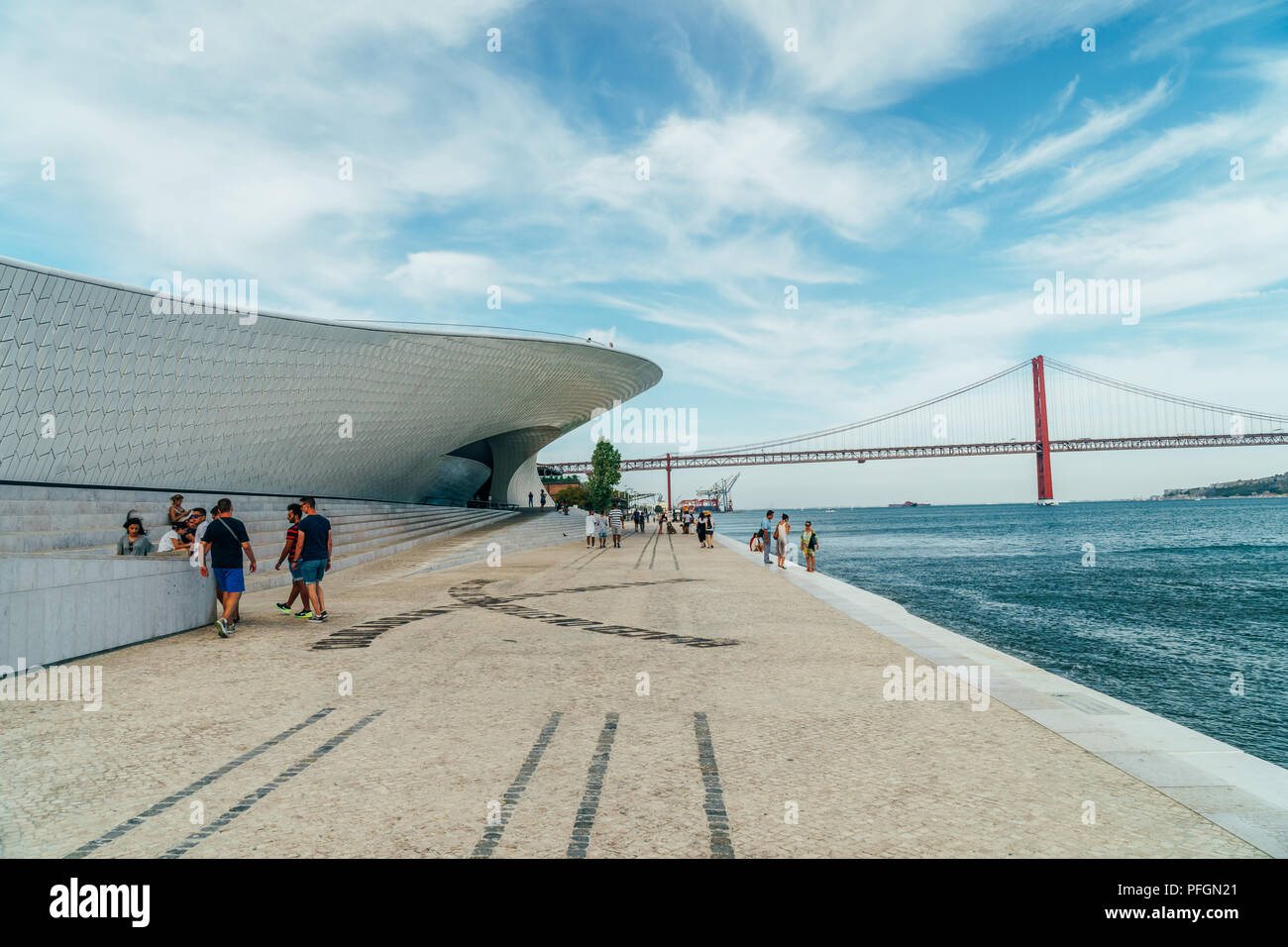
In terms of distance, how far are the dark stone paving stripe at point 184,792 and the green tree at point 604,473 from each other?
2561 inches

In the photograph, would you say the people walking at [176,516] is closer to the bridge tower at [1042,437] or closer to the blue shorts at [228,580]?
the blue shorts at [228,580]

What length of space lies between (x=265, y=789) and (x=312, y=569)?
6.38 metres

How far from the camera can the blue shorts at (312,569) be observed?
9766 mm

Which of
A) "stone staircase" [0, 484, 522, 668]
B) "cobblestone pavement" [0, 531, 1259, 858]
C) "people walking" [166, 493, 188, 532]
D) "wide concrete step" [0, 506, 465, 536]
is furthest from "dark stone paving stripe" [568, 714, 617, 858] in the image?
"wide concrete step" [0, 506, 465, 536]

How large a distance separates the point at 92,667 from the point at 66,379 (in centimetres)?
1508

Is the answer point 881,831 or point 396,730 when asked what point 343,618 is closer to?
point 396,730

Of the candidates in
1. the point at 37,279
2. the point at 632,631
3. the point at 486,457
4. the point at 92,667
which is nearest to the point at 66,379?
the point at 37,279

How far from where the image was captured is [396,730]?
4.95m

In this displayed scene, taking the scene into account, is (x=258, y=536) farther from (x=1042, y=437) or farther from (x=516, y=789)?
(x=1042, y=437)

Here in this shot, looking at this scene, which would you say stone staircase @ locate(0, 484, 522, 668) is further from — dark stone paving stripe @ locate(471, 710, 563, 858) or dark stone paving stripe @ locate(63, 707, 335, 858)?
dark stone paving stripe @ locate(471, 710, 563, 858)

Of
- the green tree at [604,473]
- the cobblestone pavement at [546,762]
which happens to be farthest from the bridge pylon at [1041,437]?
the cobblestone pavement at [546,762]

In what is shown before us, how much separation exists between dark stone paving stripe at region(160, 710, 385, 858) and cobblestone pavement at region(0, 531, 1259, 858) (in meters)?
0.02

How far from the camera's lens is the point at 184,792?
389 centimetres

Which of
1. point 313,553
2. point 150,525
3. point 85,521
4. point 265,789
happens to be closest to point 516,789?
point 265,789
